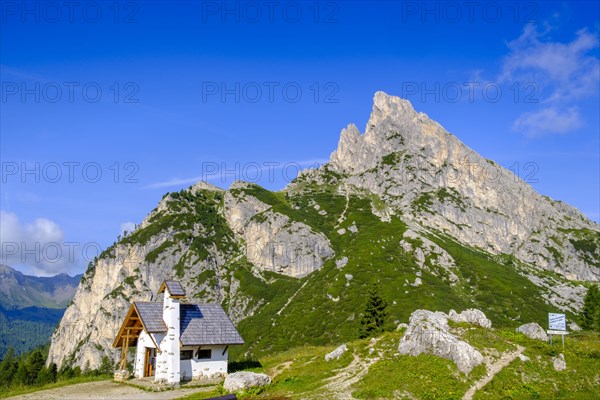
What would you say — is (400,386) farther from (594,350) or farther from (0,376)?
(0,376)

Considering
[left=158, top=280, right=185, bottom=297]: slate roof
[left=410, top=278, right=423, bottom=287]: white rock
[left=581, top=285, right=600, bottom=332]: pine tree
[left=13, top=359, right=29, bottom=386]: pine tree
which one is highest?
[left=158, top=280, right=185, bottom=297]: slate roof

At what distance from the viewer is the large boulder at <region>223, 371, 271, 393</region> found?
3133 centimetres

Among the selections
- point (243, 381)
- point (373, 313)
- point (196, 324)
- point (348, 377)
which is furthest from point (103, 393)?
point (373, 313)

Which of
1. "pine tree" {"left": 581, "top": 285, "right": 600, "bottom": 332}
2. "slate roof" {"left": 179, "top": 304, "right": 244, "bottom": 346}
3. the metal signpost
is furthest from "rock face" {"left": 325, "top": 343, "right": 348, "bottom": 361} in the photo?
"pine tree" {"left": 581, "top": 285, "right": 600, "bottom": 332}

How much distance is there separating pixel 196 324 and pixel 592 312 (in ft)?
381

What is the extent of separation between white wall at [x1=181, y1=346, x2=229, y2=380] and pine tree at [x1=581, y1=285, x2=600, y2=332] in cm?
9742

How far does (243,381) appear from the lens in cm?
3169

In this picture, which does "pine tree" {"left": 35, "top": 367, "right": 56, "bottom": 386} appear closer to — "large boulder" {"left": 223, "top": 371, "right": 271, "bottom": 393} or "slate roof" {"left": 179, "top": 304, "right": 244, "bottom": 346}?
"slate roof" {"left": 179, "top": 304, "right": 244, "bottom": 346}

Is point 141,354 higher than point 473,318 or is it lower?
lower

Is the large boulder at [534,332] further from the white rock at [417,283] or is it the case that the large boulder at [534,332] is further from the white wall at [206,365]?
the white rock at [417,283]

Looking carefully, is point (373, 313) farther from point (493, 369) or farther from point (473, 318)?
point (493, 369)

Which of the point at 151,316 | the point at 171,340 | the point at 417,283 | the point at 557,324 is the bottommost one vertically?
the point at 171,340

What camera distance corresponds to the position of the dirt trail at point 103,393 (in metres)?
32.4

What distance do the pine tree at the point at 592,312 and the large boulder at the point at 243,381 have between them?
10006cm
